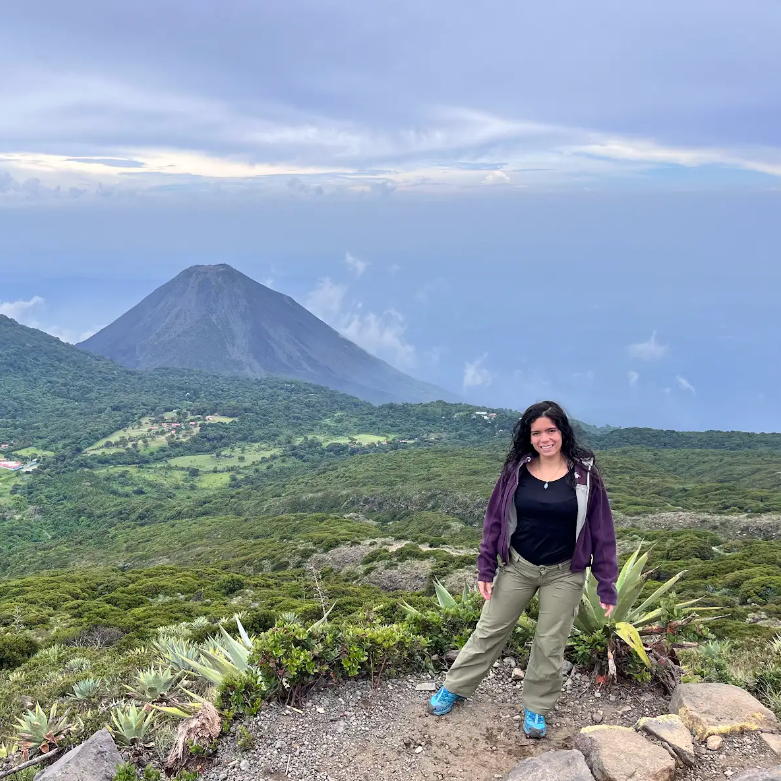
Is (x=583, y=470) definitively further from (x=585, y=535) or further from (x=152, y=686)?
(x=152, y=686)

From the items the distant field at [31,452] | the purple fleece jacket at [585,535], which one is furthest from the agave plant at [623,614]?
the distant field at [31,452]

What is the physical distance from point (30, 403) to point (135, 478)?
242 feet

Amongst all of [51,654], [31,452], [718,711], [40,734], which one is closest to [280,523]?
[51,654]

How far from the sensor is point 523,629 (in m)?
5.40

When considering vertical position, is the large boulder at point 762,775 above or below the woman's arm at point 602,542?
below

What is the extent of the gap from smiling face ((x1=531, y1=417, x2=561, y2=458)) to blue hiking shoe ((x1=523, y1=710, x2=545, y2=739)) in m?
1.90

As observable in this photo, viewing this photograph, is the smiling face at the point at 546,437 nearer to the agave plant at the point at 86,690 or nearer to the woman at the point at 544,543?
the woman at the point at 544,543

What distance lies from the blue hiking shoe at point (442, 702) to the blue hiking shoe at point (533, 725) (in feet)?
1.77

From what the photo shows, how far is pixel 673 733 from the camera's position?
12.1 feet

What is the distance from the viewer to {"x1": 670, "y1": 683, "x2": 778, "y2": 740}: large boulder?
3.74m

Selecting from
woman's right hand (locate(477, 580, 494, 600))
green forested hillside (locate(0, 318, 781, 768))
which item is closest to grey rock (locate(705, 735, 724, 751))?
green forested hillside (locate(0, 318, 781, 768))

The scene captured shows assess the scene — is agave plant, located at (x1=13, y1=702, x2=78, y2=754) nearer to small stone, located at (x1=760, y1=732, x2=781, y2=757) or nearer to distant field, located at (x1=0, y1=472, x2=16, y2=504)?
small stone, located at (x1=760, y1=732, x2=781, y2=757)

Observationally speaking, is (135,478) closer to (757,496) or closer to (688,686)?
(757,496)

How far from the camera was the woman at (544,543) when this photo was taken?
388cm
